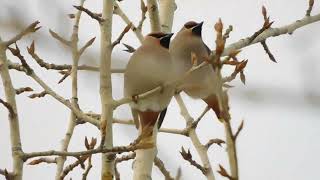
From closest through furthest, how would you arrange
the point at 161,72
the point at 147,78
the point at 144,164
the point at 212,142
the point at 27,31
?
1. the point at 27,31
2. the point at 161,72
3. the point at 147,78
4. the point at 144,164
5. the point at 212,142

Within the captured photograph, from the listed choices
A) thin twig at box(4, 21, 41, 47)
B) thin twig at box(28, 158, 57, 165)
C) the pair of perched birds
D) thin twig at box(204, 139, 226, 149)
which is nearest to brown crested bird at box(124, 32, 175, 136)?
the pair of perched birds

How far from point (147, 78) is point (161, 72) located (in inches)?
15.7

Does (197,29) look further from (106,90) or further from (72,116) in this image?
(106,90)

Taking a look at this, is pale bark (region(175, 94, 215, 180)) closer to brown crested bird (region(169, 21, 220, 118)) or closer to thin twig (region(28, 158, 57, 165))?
brown crested bird (region(169, 21, 220, 118))

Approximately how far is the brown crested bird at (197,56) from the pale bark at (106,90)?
0.68 meters

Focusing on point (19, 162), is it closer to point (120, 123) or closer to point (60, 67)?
point (120, 123)

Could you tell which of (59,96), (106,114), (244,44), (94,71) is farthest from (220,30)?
(59,96)

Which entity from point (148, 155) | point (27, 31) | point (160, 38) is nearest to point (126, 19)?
point (160, 38)

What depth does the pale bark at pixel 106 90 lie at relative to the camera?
2.73 metres

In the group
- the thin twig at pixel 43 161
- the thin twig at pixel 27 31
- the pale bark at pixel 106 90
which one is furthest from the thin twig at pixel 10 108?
the thin twig at pixel 43 161

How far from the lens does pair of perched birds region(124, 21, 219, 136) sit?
3.02 metres

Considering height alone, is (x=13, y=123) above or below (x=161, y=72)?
below

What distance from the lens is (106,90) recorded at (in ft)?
9.23

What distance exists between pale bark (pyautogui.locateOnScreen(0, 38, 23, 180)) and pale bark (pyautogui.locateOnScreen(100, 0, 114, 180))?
0.37 metres
